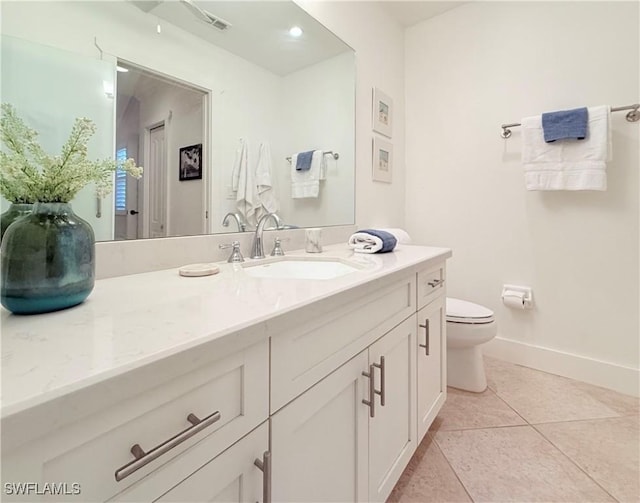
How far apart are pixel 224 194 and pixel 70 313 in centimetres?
74

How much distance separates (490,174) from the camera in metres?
2.10

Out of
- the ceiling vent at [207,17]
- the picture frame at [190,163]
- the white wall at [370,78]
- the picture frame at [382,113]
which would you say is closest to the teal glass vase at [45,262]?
the picture frame at [190,163]

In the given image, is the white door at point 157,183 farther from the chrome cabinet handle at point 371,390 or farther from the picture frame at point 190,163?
the chrome cabinet handle at point 371,390

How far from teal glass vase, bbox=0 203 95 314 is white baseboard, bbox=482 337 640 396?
2.30 meters

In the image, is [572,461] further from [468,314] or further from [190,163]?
[190,163]

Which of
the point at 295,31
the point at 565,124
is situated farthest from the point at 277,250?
the point at 565,124

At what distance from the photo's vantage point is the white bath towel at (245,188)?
1253 millimetres

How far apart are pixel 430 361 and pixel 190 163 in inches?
46.2

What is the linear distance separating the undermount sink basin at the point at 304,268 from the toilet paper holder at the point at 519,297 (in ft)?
4.52

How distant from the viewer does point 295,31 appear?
1.51m

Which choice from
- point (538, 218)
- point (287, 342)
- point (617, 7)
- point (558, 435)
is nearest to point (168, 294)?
point (287, 342)

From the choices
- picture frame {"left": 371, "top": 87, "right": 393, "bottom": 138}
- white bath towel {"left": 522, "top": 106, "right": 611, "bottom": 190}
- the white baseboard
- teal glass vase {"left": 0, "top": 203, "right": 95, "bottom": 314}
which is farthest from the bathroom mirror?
the white baseboard

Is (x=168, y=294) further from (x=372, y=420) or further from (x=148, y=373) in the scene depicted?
(x=372, y=420)

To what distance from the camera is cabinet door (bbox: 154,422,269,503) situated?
425 mm
